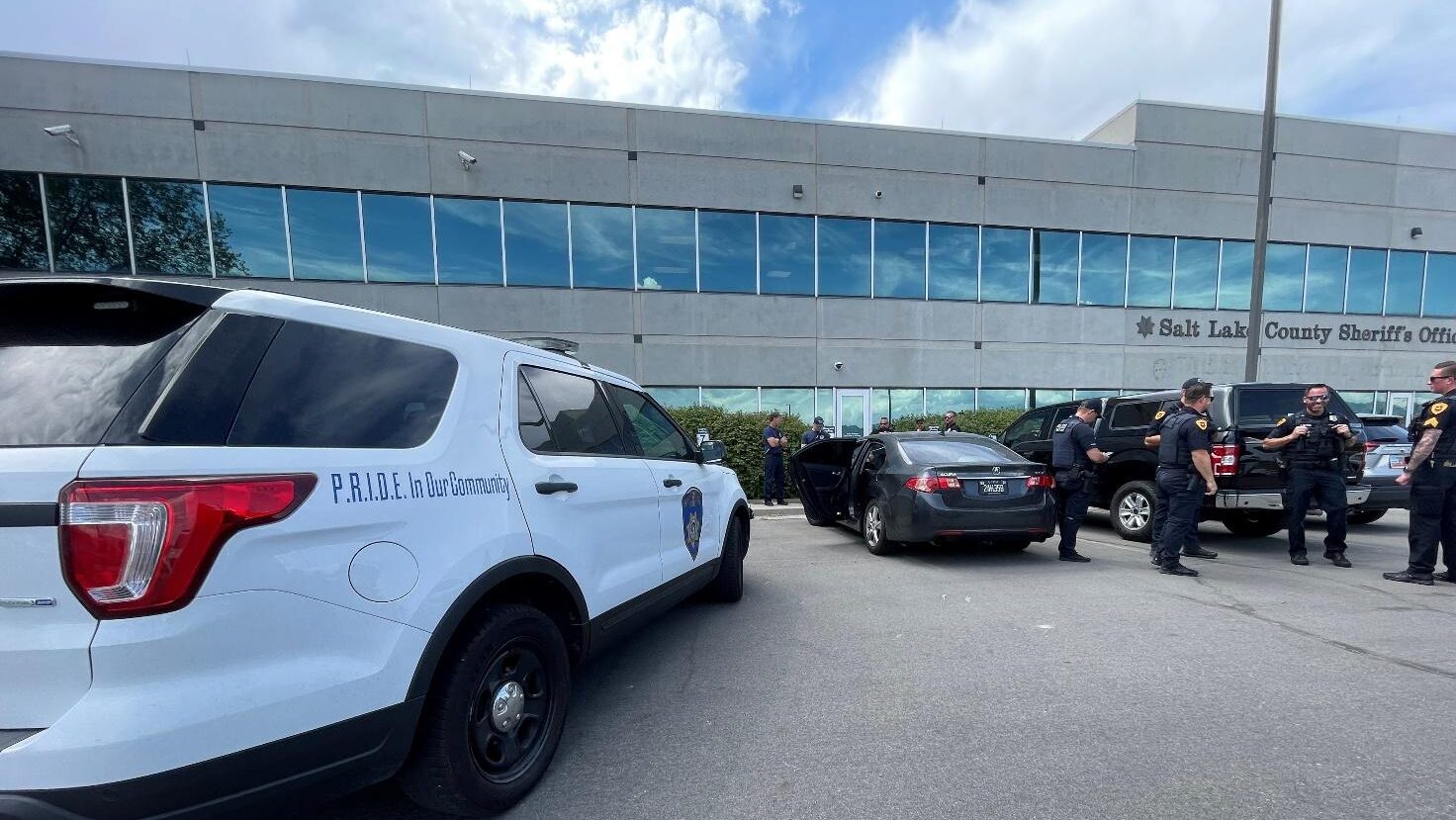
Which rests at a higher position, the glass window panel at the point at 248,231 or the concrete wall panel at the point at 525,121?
the concrete wall panel at the point at 525,121

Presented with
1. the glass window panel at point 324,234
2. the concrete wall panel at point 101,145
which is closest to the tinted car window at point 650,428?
the glass window panel at point 324,234

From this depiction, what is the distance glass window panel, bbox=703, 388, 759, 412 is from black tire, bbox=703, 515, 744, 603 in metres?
10.2

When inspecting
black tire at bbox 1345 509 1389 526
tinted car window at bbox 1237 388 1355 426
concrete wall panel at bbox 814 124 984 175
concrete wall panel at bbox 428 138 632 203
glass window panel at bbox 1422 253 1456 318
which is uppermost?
concrete wall panel at bbox 814 124 984 175

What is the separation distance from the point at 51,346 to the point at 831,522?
7.97 meters

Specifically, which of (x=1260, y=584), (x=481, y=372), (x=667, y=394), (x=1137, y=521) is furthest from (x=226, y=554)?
(x=667, y=394)

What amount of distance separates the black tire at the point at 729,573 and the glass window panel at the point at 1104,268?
628 inches

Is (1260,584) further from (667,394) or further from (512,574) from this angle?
(667,394)

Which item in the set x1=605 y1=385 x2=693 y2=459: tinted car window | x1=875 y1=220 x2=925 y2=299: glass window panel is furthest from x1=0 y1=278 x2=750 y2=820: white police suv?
x1=875 y1=220 x2=925 y2=299: glass window panel

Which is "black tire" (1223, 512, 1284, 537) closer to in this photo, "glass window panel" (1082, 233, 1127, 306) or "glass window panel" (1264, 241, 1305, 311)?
"glass window panel" (1082, 233, 1127, 306)

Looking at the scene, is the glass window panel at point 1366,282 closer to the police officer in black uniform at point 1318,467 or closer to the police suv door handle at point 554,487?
the police officer in black uniform at point 1318,467

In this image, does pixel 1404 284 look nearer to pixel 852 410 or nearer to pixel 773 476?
pixel 852 410

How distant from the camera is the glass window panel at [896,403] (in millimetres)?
15945

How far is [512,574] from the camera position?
228 centimetres

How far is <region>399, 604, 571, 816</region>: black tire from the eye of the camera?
79.8 inches
